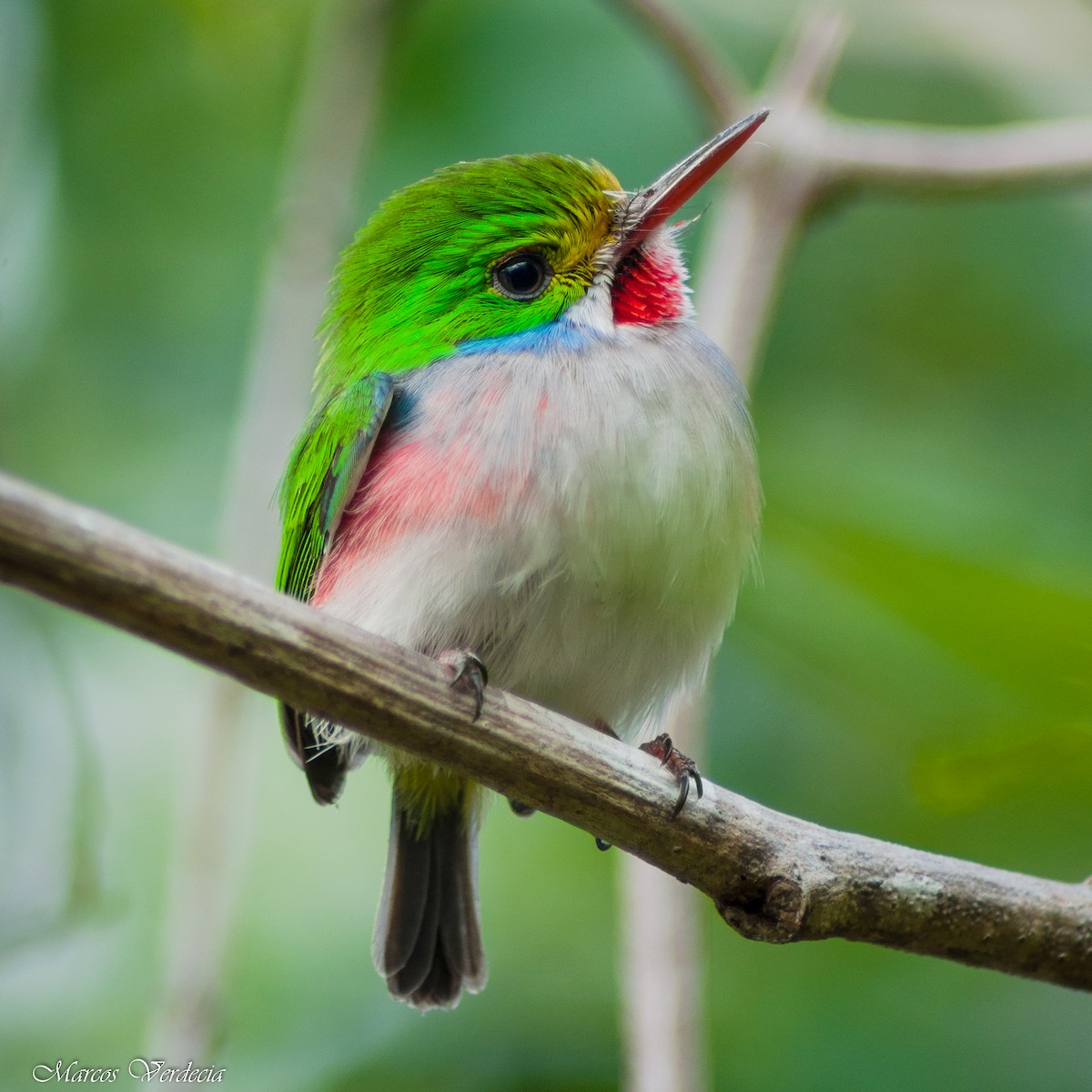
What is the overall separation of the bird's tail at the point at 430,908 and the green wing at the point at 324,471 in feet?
1.67

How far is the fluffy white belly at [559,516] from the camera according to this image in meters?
2.40

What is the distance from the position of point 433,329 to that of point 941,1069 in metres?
2.41

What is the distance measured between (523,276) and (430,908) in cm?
136

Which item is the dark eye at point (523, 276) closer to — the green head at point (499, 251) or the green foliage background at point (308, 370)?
the green head at point (499, 251)

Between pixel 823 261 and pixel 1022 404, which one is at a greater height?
pixel 823 261

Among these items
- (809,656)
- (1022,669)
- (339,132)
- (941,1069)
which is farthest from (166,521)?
(1022,669)

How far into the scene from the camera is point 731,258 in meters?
3.54

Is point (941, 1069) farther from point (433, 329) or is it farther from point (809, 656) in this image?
point (433, 329)

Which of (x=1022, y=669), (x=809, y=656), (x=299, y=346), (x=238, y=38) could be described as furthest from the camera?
(x=238, y=38)

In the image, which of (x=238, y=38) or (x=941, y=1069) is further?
(x=238, y=38)

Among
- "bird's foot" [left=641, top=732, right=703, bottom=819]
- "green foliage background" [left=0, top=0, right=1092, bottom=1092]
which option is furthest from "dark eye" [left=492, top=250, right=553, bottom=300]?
"bird's foot" [left=641, top=732, right=703, bottom=819]

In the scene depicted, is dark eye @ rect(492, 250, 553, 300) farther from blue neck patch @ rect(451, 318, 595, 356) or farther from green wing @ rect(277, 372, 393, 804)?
green wing @ rect(277, 372, 393, 804)

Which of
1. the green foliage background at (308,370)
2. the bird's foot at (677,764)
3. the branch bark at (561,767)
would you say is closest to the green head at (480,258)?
the green foliage background at (308,370)

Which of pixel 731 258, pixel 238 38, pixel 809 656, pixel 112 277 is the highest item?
pixel 238 38
